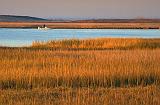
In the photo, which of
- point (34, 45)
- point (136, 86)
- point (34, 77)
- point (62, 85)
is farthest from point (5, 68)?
point (34, 45)

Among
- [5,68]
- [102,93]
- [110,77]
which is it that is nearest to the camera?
[102,93]

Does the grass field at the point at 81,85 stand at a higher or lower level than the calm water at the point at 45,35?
higher

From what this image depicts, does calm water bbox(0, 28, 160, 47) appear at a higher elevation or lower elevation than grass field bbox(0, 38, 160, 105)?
lower

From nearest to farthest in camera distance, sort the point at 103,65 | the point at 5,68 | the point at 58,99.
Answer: the point at 58,99 < the point at 5,68 < the point at 103,65

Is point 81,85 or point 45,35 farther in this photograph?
point 45,35

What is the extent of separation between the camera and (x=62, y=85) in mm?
13617

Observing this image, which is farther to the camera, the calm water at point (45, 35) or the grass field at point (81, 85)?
the calm water at point (45, 35)

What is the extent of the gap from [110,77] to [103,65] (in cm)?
286

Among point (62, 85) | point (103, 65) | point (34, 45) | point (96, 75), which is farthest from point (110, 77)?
point (34, 45)

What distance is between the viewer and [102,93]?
39.4ft

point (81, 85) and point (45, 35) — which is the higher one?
point (81, 85)

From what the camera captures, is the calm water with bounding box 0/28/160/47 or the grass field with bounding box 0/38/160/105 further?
the calm water with bounding box 0/28/160/47

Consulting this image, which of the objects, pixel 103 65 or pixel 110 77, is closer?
pixel 110 77

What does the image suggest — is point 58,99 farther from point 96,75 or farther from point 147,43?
point 147,43
